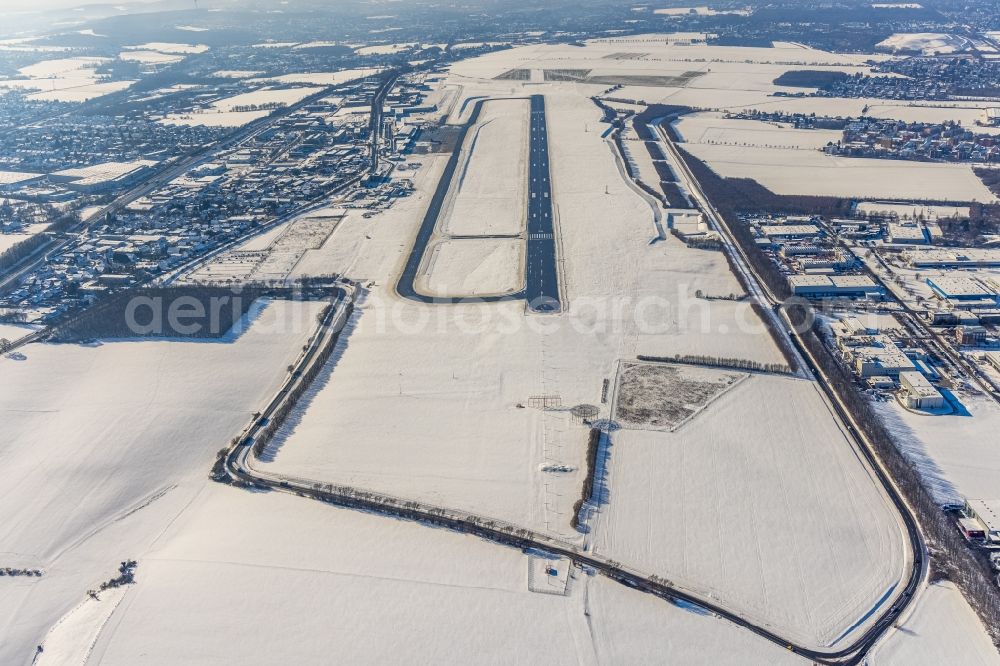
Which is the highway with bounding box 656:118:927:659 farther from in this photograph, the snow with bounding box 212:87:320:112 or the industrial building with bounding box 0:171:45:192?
the snow with bounding box 212:87:320:112

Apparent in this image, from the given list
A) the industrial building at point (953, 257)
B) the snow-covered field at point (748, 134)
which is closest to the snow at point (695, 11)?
the snow-covered field at point (748, 134)

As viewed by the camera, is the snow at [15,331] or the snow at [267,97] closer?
the snow at [15,331]

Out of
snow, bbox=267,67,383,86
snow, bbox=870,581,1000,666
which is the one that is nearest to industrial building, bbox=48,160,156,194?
snow, bbox=267,67,383,86

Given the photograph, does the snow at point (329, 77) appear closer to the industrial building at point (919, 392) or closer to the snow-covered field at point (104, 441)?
the snow-covered field at point (104, 441)

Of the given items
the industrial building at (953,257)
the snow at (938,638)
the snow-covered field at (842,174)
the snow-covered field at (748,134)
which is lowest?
the snow at (938,638)

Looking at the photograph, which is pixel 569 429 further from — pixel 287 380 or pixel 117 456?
pixel 117 456

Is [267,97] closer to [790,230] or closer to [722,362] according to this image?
[790,230]
